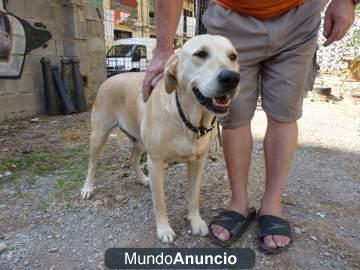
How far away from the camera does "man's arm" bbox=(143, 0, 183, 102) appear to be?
1.99 metres

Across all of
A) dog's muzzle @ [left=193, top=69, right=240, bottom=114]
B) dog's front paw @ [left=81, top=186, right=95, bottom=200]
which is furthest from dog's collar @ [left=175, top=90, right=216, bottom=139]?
dog's front paw @ [left=81, top=186, right=95, bottom=200]

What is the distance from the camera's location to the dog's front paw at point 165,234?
2.10 metres

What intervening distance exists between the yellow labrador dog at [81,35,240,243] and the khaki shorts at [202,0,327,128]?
0.18 metres

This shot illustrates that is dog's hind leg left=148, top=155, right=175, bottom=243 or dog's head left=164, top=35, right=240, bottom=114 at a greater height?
dog's head left=164, top=35, right=240, bottom=114

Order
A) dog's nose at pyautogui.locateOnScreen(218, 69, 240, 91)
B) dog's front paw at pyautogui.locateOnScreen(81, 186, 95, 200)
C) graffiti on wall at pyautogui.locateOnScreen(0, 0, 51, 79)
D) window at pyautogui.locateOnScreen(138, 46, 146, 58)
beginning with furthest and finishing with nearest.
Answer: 1. window at pyautogui.locateOnScreen(138, 46, 146, 58)
2. graffiti on wall at pyautogui.locateOnScreen(0, 0, 51, 79)
3. dog's front paw at pyautogui.locateOnScreen(81, 186, 95, 200)
4. dog's nose at pyautogui.locateOnScreen(218, 69, 240, 91)

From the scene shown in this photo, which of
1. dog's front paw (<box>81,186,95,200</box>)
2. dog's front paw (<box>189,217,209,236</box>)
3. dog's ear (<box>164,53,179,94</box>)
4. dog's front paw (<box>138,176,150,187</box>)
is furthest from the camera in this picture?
dog's front paw (<box>138,176,150,187</box>)

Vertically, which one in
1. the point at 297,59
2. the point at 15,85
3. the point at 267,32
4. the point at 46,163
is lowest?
the point at 46,163

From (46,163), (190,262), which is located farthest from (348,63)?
(190,262)

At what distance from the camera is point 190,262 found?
1.94m

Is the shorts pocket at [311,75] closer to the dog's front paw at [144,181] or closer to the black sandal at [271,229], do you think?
the black sandal at [271,229]

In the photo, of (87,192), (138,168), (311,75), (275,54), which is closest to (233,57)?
(275,54)

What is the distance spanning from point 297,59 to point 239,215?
3.01ft

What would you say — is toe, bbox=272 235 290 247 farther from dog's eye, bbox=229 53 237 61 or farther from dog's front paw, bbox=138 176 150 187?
dog's front paw, bbox=138 176 150 187

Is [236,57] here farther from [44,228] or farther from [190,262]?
[44,228]
